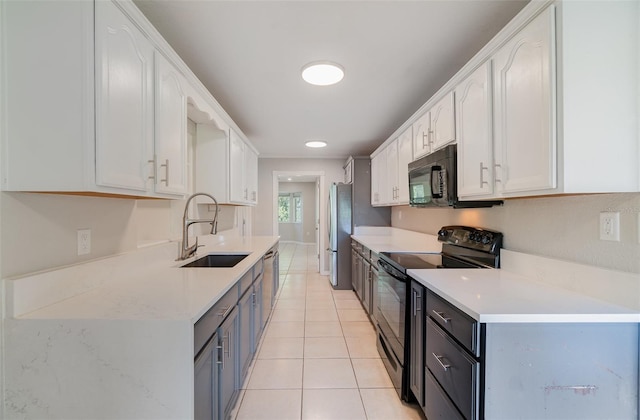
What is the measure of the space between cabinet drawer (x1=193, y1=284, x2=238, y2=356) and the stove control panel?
5.49 feet

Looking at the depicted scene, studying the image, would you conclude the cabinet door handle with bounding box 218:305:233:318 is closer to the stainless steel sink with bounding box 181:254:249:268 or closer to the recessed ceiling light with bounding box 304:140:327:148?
the stainless steel sink with bounding box 181:254:249:268

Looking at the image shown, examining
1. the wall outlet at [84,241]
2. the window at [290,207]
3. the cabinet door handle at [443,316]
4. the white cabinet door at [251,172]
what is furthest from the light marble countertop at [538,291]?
the window at [290,207]

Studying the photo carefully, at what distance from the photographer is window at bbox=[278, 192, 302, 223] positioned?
33.2 ft

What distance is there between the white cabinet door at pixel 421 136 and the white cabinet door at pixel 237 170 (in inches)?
71.6

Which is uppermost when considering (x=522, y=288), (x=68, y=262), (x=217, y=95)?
(x=217, y=95)

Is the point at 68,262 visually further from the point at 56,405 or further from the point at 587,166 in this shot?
the point at 587,166

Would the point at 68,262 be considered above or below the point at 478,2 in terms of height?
below

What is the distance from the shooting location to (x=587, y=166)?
3.54 feet

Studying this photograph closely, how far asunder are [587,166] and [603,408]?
3.07 feet

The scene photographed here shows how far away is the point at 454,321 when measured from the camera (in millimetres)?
1245

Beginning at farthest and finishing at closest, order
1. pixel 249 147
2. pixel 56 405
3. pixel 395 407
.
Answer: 1. pixel 249 147
2. pixel 395 407
3. pixel 56 405

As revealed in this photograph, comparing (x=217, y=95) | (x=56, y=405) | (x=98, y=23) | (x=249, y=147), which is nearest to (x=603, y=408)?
(x=56, y=405)

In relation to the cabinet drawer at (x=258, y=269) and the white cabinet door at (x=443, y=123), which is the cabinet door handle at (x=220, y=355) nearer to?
the cabinet drawer at (x=258, y=269)

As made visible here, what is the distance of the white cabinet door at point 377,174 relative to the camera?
→ 11.7ft
